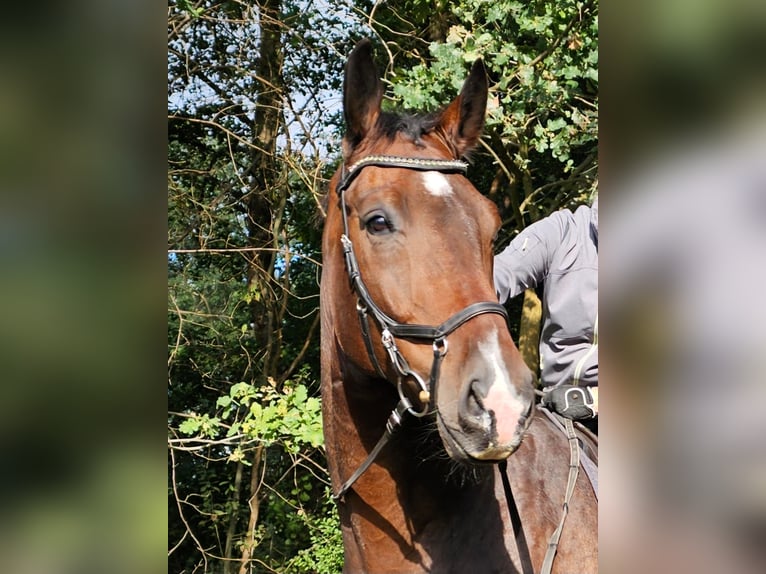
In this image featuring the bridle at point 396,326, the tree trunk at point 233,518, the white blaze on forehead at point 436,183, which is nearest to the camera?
the bridle at point 396,326

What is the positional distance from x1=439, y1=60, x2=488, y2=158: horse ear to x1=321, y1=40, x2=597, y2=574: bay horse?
3 centimetres

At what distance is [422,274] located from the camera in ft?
6.68

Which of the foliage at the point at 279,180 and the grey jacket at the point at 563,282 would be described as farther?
the foliage at the point at 279,180

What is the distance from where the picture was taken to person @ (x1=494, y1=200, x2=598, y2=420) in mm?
2697

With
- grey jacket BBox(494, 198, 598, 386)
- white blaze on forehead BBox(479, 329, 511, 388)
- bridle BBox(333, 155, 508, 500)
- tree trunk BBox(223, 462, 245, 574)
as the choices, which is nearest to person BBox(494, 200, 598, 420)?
grey jacket BBox(494, 198, 598, 386)

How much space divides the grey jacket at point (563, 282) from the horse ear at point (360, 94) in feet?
2.87

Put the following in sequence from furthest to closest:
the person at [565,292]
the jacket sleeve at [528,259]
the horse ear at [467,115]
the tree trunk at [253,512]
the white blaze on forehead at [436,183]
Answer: the tree trunk at [253,512] → the jacket sleeve at [528,259] → the person at [565,292] → the horse ear at [467,115] → the white blaze on forehead at [436,183]

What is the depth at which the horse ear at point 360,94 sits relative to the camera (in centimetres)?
238

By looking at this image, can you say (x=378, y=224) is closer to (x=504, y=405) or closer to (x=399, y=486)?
(x=504, y=405)

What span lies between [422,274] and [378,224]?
0.25 m

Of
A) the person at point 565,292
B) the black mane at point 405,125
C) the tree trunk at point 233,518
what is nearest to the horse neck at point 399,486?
the person at point 565,292

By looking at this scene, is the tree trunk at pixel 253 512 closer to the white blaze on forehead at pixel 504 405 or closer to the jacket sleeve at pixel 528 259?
the jacket sleeve at pixel 528 259
